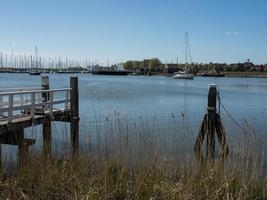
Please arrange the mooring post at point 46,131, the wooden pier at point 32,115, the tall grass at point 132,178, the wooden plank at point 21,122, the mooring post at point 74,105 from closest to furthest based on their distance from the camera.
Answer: the tall grass at point 132,178 → the mooring post at point 46,131 → the wooden plank at point 21,122 → the wooden pier at point 32,115 → the mooring post at point 74,105

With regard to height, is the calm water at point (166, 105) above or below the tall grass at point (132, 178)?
below

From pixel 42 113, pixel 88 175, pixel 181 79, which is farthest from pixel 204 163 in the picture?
pixel 181 79

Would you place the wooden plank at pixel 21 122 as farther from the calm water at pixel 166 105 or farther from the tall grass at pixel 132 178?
the tall grass at pixel 132 178

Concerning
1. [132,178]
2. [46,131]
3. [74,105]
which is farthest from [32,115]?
[132,178]

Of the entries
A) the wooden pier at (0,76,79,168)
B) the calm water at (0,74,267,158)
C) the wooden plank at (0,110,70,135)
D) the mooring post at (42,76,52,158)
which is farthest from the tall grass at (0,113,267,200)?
the wooden plank at (0,110,70,135)

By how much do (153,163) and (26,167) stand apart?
2499mm

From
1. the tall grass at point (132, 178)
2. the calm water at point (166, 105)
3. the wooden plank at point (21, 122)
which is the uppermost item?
the wooden plank at point (21, 122)

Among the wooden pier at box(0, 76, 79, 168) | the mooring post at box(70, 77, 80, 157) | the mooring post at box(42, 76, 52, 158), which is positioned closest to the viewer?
the mooring post at box(42, 76, 52, 158)

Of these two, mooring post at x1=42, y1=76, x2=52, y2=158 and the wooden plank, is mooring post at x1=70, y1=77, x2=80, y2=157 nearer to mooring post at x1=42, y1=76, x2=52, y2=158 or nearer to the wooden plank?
the wooden plank

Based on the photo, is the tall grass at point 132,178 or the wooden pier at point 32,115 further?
the wooden pier at point 32,115

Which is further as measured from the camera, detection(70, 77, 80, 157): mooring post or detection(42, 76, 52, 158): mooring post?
detection(70, 77, 80, 157): mooring post

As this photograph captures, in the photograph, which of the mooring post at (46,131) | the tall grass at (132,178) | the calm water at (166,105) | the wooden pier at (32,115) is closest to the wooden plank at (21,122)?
the wooden pier at (32,115)

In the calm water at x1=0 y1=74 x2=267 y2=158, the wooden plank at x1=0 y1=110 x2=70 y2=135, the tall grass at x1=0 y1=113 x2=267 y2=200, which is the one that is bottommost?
the calm water at x1=0 y1=74 x2=267 y2=158

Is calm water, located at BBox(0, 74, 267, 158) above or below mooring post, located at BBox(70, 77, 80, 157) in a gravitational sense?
below
